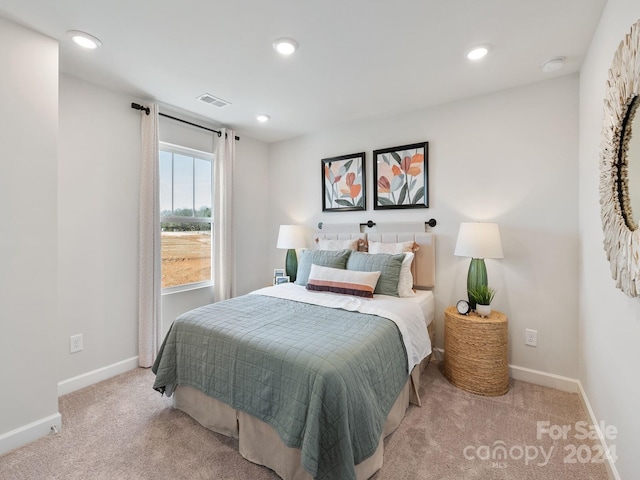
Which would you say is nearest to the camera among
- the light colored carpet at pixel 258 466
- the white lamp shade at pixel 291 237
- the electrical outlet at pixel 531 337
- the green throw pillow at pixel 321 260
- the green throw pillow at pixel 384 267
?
the light colored carpet at pixel 258 466

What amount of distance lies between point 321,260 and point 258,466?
1.76 metres

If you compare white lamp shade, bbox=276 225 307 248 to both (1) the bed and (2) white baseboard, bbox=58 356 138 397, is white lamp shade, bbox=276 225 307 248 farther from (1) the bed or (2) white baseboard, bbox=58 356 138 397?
(2) white baseboard, bbox=58 356 138 397

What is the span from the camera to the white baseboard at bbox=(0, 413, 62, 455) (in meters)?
1.75

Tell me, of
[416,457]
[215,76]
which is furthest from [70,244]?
[416,457]

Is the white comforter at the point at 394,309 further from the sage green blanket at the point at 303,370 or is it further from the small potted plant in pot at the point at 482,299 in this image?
the small potted plant in pot at the point at 482,299

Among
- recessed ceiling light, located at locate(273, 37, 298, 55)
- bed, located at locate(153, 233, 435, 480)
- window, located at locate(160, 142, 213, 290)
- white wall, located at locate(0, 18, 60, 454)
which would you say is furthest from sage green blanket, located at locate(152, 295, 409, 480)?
recessed ceiling light, located at locate(273, 37, 298, 55)

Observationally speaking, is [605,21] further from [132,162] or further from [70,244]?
[70,244]

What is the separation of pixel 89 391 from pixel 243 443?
161 cm

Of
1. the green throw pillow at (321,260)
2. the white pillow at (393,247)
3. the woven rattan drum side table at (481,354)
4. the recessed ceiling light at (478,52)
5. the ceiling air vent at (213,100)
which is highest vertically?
the ceiling air vent at (213,100)

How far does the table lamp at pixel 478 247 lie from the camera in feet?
7.72

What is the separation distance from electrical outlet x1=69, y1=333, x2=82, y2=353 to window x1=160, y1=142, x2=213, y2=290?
83cm

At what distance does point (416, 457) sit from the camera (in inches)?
65.8

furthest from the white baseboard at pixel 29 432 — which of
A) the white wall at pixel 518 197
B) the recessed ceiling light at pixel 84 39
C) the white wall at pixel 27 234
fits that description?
the white wall at pixel 518 197

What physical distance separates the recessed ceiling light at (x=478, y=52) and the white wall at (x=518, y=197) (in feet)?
2.30
